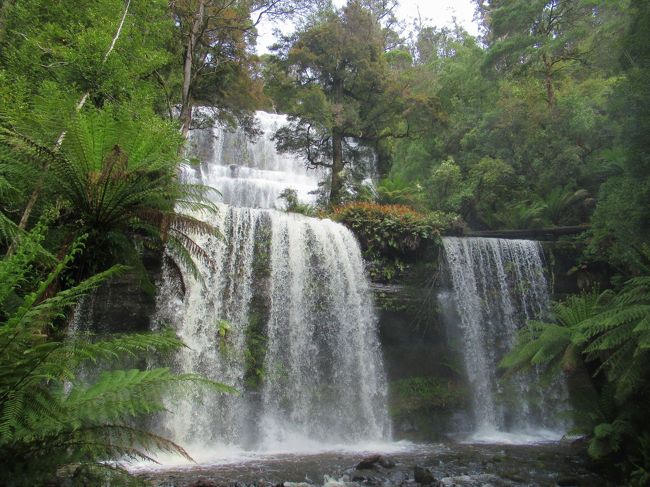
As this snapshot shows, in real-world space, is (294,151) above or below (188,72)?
above

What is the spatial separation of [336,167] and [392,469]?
10.1 metres

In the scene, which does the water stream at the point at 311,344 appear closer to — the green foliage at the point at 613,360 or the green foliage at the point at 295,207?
the green foliage at the point at 613,360

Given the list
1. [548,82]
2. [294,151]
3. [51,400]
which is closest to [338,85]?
[294,151]

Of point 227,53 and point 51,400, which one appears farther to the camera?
point 227,53

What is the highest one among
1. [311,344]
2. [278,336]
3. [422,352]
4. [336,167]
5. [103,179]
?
[336,167]

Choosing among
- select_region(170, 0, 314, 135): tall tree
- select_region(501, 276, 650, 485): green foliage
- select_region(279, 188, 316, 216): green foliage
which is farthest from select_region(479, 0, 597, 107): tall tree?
select_region(501, 276, 650, 485): green foliage

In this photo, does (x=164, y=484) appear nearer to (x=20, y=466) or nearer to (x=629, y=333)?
(x=20, y=466)

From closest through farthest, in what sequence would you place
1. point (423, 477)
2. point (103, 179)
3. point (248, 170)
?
point (103, 179)
point (423, 477)
point (248, 170)

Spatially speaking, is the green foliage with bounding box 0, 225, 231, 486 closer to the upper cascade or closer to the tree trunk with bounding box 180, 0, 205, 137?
the tree trunk with bounding box 180, 0, 205, 137

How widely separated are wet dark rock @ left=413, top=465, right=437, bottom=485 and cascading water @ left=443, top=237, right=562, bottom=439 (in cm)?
454

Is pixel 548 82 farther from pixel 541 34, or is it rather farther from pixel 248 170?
pixel 248 170

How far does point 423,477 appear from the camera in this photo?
A: 5961 mm

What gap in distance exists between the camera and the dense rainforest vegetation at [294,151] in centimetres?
300

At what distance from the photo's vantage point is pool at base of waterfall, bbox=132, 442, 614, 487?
5.88 m
